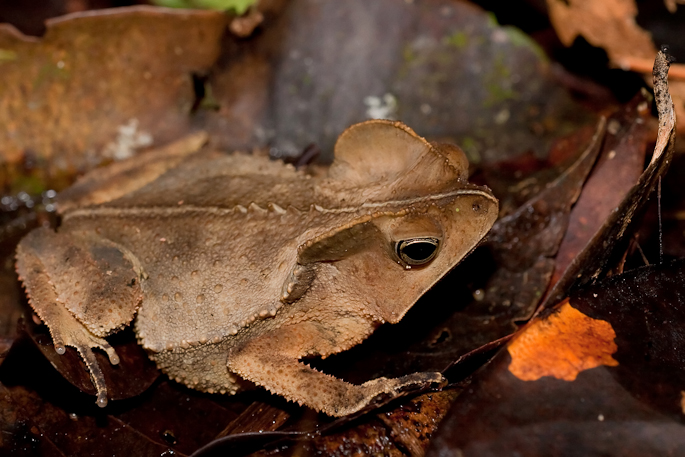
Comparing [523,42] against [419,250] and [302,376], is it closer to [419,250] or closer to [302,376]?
[419,250]

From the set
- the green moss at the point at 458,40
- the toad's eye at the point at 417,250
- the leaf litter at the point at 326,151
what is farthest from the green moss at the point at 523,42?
the toad's eye at the point at 417,250

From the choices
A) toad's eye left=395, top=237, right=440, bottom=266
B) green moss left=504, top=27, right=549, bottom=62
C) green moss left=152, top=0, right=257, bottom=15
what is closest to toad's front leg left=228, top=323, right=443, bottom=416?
toad's eye left=395, top=237, right=440, bottom=266

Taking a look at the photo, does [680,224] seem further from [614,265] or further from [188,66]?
[188,66]

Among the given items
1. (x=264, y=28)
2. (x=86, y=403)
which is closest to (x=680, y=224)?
(x=264, y=28)

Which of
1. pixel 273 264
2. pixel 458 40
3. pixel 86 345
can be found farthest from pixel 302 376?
pixel 458 40

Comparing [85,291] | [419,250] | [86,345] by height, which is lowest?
[86,345]

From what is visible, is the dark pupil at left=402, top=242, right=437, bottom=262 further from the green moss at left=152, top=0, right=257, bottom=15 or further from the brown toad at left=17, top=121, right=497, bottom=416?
the green moss at left=152, top=0, right=257, bottom=15
